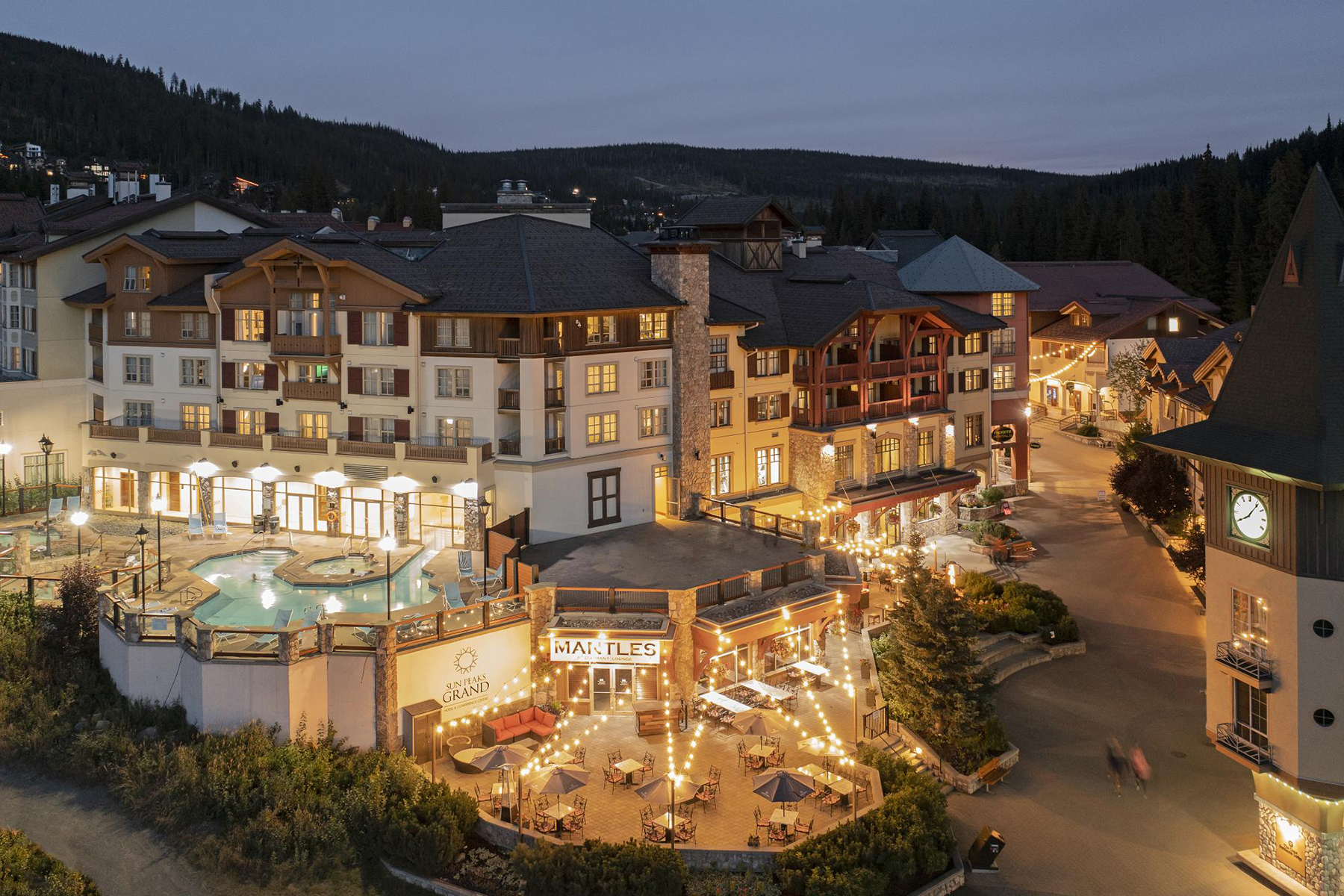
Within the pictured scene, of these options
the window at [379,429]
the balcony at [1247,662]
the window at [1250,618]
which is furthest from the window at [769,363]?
the balcony at [1247,662]

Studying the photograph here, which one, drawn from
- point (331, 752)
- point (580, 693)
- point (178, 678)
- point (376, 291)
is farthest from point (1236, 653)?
point (376, 291)

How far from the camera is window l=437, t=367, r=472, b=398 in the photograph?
40281 millimetres

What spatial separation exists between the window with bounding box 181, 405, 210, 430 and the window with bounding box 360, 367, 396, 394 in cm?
759

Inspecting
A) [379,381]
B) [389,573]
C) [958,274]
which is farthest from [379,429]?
[958,274]

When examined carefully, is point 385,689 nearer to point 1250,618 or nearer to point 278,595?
point 278,595

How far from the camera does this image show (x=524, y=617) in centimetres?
3244

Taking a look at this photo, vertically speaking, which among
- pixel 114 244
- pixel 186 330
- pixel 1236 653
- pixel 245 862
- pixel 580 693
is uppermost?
pixel 114 244

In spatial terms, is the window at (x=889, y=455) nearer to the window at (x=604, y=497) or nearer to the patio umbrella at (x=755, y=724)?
the window at (x=604, y=497)

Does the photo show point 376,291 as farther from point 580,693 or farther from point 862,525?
point 862,525

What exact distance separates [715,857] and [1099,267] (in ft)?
292

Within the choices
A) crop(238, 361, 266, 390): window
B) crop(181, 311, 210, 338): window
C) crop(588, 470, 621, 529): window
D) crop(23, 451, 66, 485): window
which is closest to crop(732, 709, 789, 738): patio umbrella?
crop(588, 470, 621, 529): window

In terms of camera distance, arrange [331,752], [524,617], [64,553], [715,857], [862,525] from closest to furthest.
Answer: [715,857]
[331,752]
[524,617]
[64,553]
[862,525]

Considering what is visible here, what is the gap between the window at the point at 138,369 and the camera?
46.2 m

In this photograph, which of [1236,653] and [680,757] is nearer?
[1236,653]
